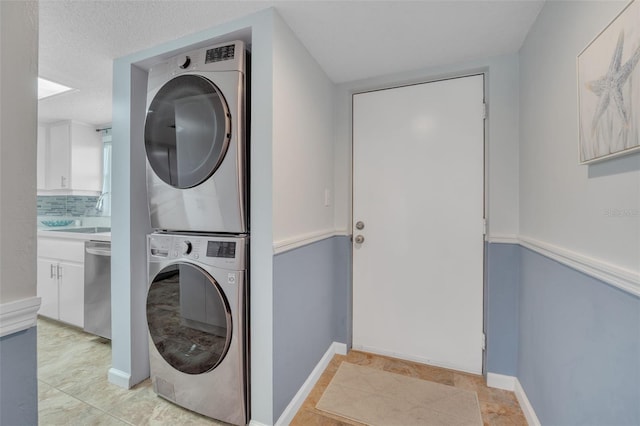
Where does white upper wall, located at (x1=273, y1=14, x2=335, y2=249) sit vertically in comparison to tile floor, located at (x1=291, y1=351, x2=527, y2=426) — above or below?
above

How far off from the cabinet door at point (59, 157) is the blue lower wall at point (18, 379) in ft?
11.0

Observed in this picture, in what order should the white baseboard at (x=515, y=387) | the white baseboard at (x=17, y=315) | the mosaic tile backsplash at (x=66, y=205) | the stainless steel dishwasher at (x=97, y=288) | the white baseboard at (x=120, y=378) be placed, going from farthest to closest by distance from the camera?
the mosaic tile backsplash at (x=66, y=205) < the stainless steel dishwasher at (x=97, y=288) < the white baseboard at (x=120, y=378) < the white baseboard at (x=515, y=387) < the white baseboard at (x=17, y=315)

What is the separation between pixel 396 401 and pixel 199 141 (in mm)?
1918

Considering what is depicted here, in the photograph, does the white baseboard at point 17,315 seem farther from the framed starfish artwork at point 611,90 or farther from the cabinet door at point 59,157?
the cabinet door at point 59,157

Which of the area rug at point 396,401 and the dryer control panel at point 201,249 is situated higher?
the dryer control panel at point 201,249

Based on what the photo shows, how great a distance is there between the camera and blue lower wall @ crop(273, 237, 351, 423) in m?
1.43

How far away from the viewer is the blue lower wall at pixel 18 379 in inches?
25.4

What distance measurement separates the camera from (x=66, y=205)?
3.59 meters

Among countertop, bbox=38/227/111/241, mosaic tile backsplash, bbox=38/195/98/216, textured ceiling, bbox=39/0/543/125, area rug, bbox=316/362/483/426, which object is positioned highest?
textured ceiling, bbox=39/0/543/125

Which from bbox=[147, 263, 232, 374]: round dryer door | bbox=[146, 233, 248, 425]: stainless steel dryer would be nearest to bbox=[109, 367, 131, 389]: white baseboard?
bbox=[146, 233, 248, 425]: stainless steel dryer

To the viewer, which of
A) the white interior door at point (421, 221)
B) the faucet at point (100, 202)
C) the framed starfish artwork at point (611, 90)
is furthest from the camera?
the faucet at point (100, 202)

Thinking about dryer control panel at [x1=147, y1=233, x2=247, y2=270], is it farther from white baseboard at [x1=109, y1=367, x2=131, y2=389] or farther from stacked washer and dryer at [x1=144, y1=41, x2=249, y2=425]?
white baseboard at [x1=109, y1=367, x2=131, y2=389]

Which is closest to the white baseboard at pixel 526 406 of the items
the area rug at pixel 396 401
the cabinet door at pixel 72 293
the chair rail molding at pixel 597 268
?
the area rug at pixel 396 401

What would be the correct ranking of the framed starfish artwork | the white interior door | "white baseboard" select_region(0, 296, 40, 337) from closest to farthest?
"white baseboard" select_region(0, 296, 40, 337), the framed starfish artwork, the white interior door
